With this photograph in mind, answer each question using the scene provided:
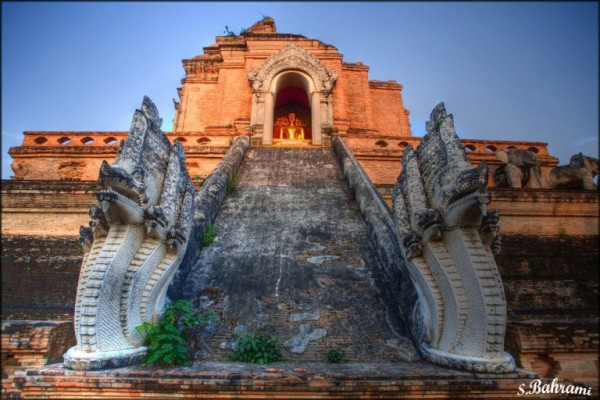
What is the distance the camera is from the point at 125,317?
3398 millimetres

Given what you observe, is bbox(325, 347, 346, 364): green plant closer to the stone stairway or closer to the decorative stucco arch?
the stone stairway

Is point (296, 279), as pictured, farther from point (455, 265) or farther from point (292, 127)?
point (292, 127)

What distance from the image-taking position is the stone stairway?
12.7 feet

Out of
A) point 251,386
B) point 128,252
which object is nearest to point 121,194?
point 128,252

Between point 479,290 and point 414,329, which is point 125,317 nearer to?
point 414,329

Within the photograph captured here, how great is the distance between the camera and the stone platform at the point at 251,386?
2.63 m

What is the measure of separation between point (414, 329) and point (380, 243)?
1.71 metres

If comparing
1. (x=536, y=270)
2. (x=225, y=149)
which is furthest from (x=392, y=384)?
(x=225, y=149)

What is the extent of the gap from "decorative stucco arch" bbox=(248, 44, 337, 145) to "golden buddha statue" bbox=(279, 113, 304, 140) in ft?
6.90

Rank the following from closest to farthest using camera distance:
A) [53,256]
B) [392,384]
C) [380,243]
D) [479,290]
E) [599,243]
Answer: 1. [392,384]
2. [479,290]
3. [380,243]
4. [53,256]
5. [599,243]

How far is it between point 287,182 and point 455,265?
17.1 feet

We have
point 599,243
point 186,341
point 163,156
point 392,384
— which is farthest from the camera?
point 599,243

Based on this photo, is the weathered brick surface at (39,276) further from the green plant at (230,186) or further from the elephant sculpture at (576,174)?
the elephant sculpture at (576,174)

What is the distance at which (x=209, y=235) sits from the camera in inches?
227
